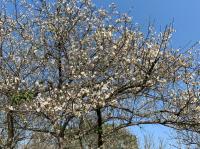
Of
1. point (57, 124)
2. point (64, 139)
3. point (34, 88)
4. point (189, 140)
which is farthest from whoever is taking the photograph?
point (189, 140)

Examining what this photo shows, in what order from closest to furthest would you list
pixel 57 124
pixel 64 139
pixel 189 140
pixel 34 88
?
pixel 57 124, pixel 64 139, pixel 34 88, pixel 189 140

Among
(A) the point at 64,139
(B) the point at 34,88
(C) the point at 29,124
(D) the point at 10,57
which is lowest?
(A) the point at 64,139

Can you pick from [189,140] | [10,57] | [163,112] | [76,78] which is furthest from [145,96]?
[189,140]

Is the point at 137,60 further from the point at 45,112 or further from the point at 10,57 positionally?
the point at 10,57

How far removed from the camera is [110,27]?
45.3ft

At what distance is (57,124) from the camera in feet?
35.8

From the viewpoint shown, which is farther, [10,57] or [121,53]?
[10,57]

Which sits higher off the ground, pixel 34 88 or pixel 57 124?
pixel 34 88

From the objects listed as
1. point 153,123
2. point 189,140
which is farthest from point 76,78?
point 189,140

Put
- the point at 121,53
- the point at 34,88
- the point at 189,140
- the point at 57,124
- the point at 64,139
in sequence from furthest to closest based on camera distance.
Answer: the point at 189,140, the point at 34,88, the point at 121,53, the point at 64,139, the point at 57,124

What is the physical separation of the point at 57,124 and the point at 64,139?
907mm

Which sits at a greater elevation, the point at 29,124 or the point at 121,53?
the point at 121,53

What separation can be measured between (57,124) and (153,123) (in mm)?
2572

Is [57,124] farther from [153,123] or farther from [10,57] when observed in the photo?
[10,57]
